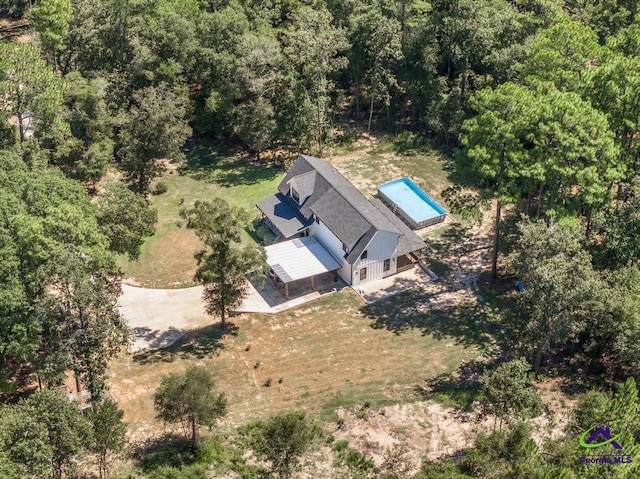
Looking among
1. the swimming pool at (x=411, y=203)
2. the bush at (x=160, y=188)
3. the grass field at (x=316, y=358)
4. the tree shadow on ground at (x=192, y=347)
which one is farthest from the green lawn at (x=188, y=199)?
the swimming pool at (x=411, y=203)

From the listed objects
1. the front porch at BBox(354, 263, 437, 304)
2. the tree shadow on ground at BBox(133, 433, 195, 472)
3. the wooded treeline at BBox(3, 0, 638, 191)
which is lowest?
the tree shadow on ground at BBox(133, 433, 195, 472)

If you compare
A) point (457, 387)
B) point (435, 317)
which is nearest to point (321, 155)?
point (435, 317)

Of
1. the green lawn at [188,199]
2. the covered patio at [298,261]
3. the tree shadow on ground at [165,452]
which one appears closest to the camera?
the tree shadow on ground at [165,452]

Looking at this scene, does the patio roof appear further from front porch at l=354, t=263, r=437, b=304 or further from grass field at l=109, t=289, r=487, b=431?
front porch at l=354, t=263, r=437, b=304

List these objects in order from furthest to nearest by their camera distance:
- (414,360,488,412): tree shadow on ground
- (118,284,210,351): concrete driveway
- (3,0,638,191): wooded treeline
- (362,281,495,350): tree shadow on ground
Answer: (3,0,638,191): wooded treeline < (118,284,210,351): concrete driveway < (362,281,495,350): tree shadow on ground < (414,360,488,412): tree shadow on ground

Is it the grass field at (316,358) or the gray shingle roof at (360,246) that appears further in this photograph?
the gray shingle roof at (360,246)

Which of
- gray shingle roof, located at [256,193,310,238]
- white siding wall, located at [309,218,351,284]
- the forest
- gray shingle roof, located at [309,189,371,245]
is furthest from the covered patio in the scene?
the forest

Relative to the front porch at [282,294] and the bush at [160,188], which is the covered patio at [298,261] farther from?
the bush at [160,188]
